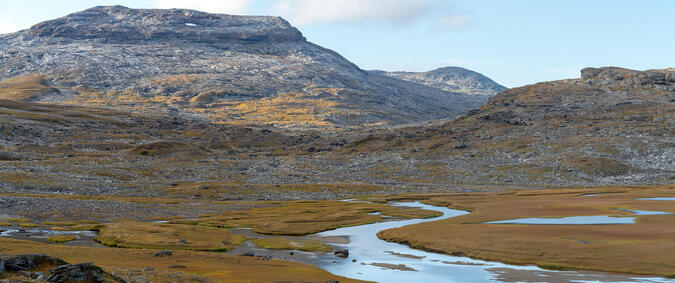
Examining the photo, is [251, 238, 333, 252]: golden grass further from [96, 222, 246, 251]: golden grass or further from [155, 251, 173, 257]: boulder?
[155, 251, 173, 257]: boulder

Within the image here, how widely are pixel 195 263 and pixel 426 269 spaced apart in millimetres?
22557

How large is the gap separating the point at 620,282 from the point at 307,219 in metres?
51.7

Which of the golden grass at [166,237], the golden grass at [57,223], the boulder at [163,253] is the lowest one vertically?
the golden grass at [166,237]

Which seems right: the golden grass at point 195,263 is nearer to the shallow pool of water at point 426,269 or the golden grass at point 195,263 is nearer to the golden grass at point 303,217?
the shallow pool of water at point 426,269

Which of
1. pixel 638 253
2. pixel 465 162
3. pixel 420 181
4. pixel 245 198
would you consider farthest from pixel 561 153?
pixel 638 253

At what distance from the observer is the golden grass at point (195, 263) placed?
4593 centimetres

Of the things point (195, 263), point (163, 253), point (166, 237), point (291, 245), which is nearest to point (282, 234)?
point (291, 245)

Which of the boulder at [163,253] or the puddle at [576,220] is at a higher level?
the boulder at [163,253]

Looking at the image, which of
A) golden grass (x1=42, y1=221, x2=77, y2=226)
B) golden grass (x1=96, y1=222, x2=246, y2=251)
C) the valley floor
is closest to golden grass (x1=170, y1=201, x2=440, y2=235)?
the valley floor

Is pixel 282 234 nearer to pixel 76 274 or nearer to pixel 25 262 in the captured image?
pixel 25 262

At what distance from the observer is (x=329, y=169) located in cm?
19350

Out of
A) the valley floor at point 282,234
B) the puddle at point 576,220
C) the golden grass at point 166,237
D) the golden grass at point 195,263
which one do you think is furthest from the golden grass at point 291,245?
the puddle at point 576,220

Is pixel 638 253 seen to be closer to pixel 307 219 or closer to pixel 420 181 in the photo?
pixel 307 219

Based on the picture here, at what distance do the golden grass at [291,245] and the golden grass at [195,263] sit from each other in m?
9.51
